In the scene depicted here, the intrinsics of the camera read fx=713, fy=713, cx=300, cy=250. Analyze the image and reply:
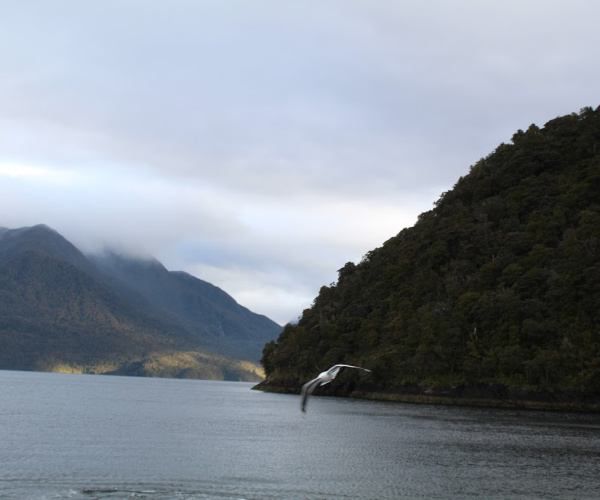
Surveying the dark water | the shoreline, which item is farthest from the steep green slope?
the dark water

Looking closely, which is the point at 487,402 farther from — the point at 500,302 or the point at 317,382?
the point at 317,382

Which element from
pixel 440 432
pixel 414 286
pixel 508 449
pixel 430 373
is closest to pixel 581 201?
pixel 414 286

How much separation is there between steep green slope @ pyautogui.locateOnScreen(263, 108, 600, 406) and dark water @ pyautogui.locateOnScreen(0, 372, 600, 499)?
3111 centimetres

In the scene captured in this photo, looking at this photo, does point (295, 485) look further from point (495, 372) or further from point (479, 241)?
point (479, 241)

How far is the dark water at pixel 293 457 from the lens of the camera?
4969 centimetres

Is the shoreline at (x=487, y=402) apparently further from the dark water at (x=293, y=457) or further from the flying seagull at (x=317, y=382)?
the flying seagull at (x=317, y=382)

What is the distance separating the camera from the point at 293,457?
64.9m

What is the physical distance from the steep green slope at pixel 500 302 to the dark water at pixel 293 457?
3111cm

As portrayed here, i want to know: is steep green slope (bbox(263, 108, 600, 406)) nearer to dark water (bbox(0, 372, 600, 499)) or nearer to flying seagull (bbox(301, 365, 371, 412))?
dark water (bbox(0, 372, 600, 499))

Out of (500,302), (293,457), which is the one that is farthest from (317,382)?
(500,302)

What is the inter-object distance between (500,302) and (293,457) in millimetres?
93771

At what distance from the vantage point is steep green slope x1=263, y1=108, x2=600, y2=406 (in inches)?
5443

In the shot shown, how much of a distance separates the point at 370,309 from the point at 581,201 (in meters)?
61.7

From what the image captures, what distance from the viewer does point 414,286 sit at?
183875 mm
